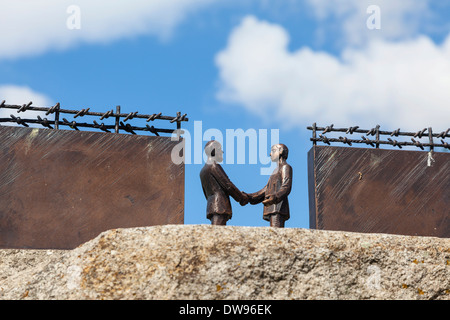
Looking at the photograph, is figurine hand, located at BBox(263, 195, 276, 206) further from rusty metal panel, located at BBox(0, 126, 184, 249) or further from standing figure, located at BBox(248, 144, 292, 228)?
rusty metal panel, located at BBox(0, 126, 184, 249)

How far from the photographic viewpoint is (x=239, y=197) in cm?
880

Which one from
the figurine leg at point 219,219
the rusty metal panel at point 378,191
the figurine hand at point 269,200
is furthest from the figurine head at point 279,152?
the rusty metal panel at point 378,191

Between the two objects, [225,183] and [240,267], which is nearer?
[240,267]

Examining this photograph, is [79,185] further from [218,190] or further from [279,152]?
[279,152]

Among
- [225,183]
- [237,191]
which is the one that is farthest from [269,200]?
[225,183]

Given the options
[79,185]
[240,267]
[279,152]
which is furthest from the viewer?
[79,185]

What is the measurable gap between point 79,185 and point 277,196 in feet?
9.83

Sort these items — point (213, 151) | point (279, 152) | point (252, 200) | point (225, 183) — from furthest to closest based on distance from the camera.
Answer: point (279, 152)
point (252, 200)
point (213, 151)
point (225, 183)

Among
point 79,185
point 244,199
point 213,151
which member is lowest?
point 244,199

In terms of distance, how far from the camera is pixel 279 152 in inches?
367

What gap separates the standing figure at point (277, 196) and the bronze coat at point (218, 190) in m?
0.35

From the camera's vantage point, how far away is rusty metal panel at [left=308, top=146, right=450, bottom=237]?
10.7 meters

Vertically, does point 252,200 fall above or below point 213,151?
below
